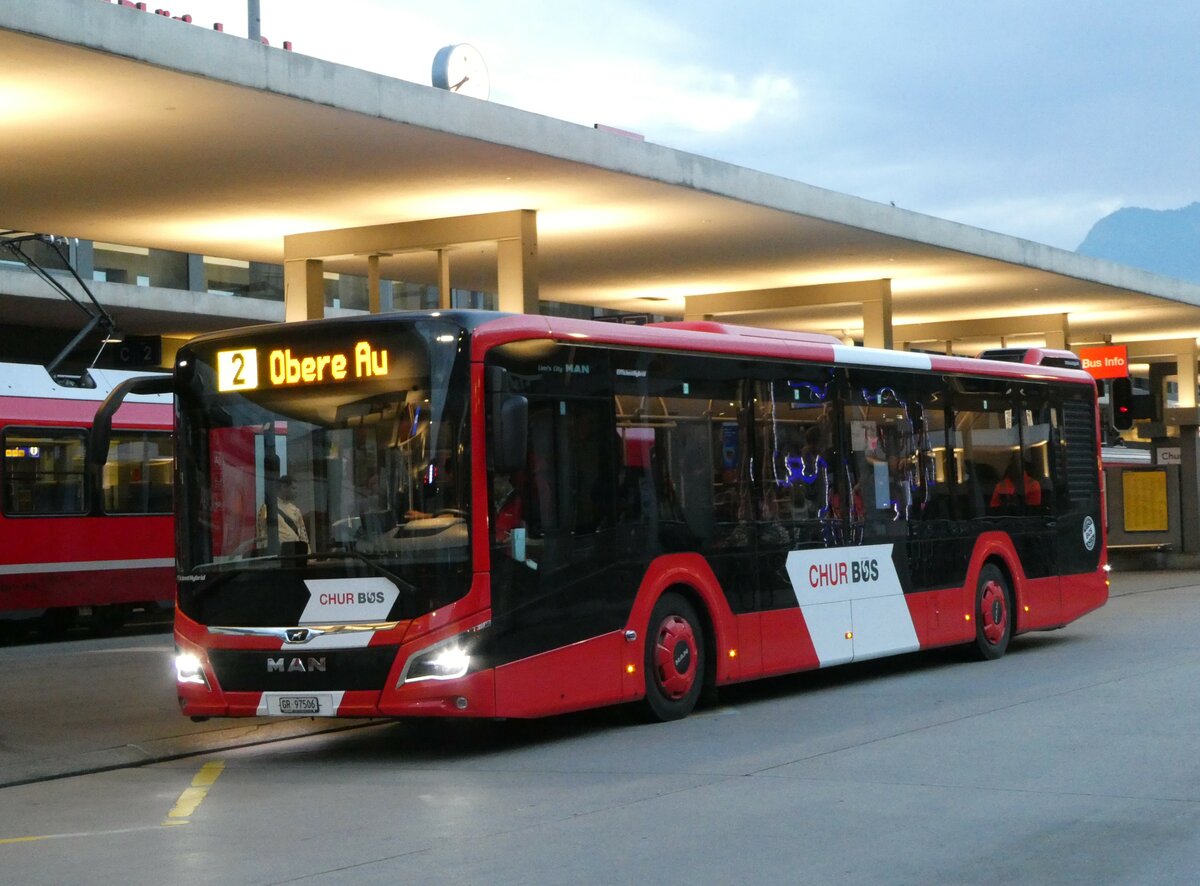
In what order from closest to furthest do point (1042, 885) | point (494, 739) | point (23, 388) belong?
point (1042, 885), point (494, 739), point (23, 388)

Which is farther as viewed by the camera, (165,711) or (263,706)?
(165,711)

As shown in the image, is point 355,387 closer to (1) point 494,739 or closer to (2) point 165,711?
(1) point 494,739

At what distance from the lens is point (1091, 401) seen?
62.1 ft

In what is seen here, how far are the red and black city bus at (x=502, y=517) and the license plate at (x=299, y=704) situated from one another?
0.02 metres

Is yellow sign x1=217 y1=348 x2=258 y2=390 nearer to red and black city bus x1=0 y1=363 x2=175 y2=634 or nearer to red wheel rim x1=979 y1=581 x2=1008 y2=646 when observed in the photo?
red wheel rim x1=979 y1=581 x2=1008 y2=646

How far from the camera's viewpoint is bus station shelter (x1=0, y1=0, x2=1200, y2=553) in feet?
45.6

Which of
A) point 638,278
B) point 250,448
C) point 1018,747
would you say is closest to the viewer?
point 1018,747

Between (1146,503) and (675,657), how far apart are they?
76.3 feet

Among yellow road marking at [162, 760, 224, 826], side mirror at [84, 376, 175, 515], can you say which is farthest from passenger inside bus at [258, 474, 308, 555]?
yellow road marking at [162, 760, 224, 826]

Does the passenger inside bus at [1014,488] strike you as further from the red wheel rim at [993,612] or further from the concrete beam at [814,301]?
the concrete beam at [814,301]

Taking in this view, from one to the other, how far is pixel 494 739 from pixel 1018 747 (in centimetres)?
371

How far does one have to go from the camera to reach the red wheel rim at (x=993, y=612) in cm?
1650

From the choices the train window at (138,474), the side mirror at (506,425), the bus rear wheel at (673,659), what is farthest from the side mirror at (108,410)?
the train window at (138,474)

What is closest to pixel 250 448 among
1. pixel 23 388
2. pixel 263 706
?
pixel 263 706
